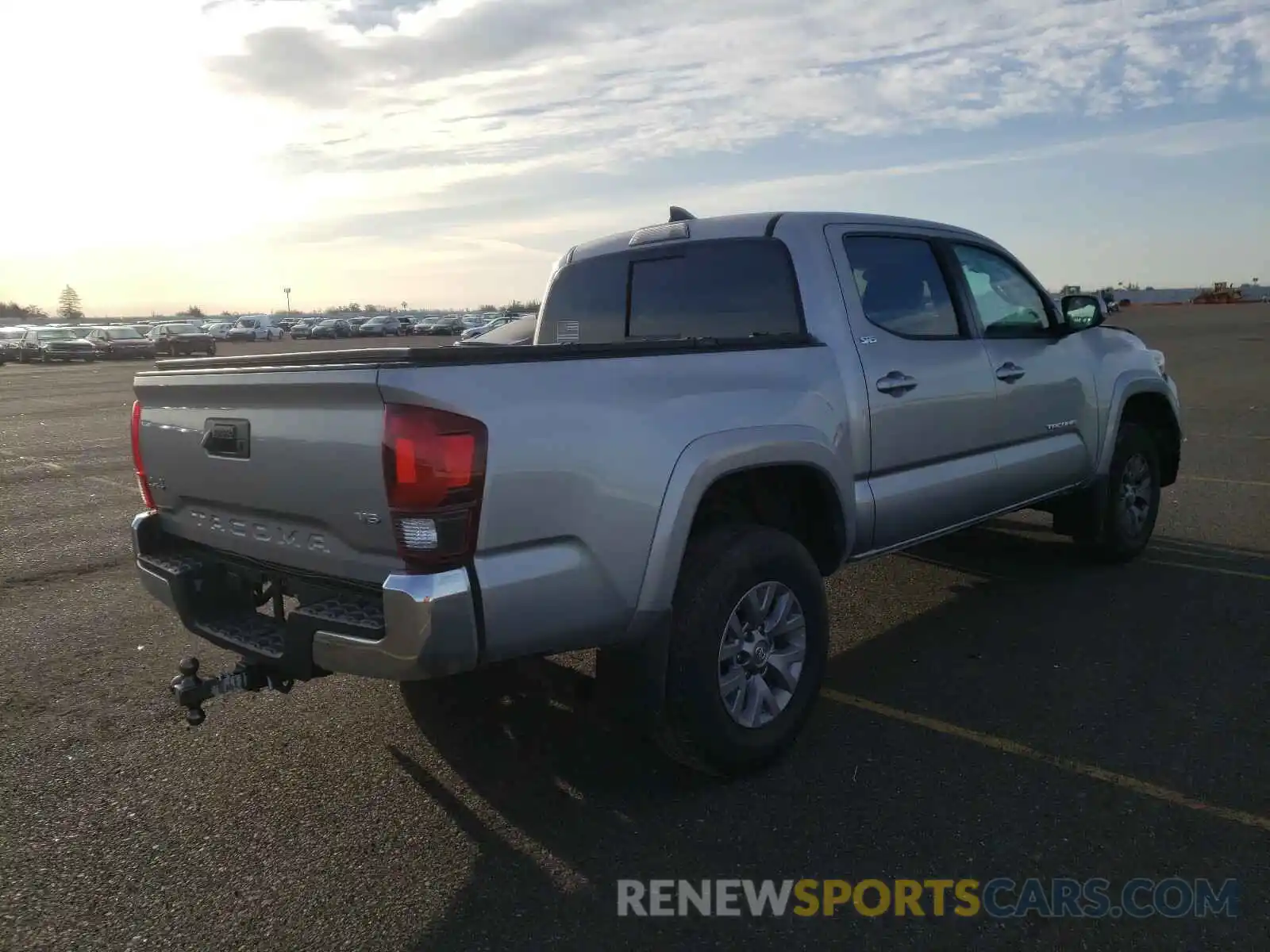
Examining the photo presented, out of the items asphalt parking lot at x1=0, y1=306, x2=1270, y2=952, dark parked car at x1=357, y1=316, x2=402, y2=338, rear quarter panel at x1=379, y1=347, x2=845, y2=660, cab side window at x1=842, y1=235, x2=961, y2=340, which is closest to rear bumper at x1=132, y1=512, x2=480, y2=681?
rear quarter panel at x1=379, y1=347, x2=845, y2=660

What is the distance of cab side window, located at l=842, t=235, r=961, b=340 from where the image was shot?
441 cm

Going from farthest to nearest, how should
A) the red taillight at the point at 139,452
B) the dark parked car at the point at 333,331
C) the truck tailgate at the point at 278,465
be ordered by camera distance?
the dark parked car at the point at 333,331 → the red taillight at the point at 139,452 → the truck tailgate at the point at 278,465

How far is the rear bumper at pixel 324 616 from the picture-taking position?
2742 mm

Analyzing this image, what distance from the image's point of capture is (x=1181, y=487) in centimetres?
885

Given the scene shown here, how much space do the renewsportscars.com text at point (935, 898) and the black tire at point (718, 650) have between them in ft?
1.68

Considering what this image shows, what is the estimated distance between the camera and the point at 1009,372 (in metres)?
5.08

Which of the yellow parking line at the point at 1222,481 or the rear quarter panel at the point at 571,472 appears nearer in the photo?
the rear quarter panel at the point at 571,472

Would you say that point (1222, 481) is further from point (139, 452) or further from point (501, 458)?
point (139, 452)

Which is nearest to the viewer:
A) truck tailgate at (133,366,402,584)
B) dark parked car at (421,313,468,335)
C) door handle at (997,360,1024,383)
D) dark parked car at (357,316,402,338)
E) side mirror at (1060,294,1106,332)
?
truck tailgate at (133,366,402,584)

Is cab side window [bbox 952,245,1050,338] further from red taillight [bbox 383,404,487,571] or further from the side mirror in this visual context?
red taillight [bbox 383,404,487,571]

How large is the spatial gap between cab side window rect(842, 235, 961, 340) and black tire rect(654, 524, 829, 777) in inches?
51.1

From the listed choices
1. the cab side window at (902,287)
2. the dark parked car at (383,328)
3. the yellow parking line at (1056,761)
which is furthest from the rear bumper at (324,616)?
the dark parked car at (383,328)

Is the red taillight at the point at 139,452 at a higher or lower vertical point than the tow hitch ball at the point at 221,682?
higher

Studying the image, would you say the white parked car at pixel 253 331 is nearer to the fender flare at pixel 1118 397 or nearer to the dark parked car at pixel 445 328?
the dark parked car at pixel 445 328
